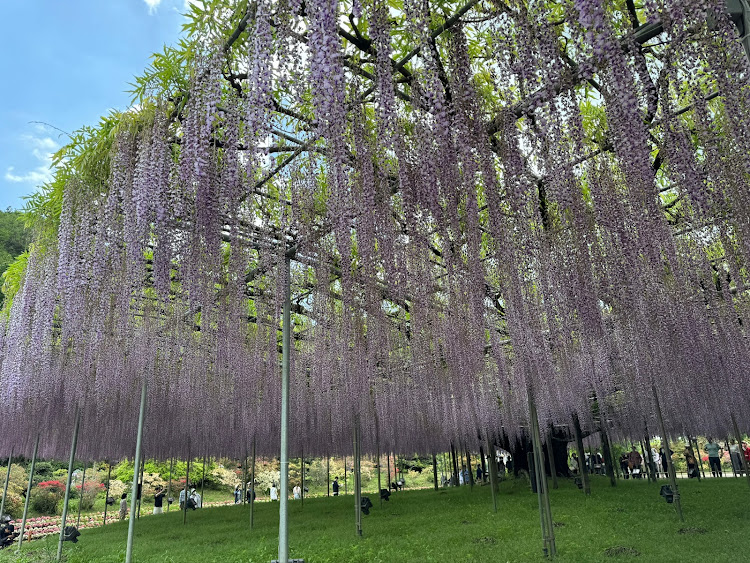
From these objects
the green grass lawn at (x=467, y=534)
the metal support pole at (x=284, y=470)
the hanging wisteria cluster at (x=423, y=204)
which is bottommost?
the green grass lawn at (x=467, y=534)

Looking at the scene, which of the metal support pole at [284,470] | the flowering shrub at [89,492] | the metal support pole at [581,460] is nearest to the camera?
the metal support pole at [284,470]

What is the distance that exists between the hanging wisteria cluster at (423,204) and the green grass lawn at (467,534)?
280cm

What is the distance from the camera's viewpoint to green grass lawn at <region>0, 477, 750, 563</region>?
713cm

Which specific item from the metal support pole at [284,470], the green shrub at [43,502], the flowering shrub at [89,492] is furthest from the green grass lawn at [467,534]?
the flowering shrub at [89,492]

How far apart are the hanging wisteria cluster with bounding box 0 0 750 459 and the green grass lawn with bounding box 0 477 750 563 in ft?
9.20

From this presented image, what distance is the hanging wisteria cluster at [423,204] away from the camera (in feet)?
10.5

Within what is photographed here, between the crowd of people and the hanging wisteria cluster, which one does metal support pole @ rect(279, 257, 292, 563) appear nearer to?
the hanging wisteria cluster

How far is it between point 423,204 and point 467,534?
23.4ft

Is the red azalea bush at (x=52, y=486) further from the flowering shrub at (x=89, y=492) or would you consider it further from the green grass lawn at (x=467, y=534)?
the green grass lawn at (x=467, y=534)

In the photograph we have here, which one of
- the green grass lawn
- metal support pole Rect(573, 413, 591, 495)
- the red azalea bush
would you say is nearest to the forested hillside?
the red azalea bush

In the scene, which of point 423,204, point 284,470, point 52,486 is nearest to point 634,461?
point 284,470

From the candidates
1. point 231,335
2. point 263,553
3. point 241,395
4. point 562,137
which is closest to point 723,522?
point 263,553

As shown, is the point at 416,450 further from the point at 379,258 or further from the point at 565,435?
the point at 379,258

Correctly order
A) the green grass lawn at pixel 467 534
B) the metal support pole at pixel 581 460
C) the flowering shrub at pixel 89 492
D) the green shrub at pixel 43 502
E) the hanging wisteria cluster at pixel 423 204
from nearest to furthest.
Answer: the hanging wisteria cluster at pixel 423 204 → the green grass lawn at pixel 467 534 → the metal support pole at pixel 581 460 → the green shrub at pixel 43 502 → the flowering shrub at pixel 89 492
